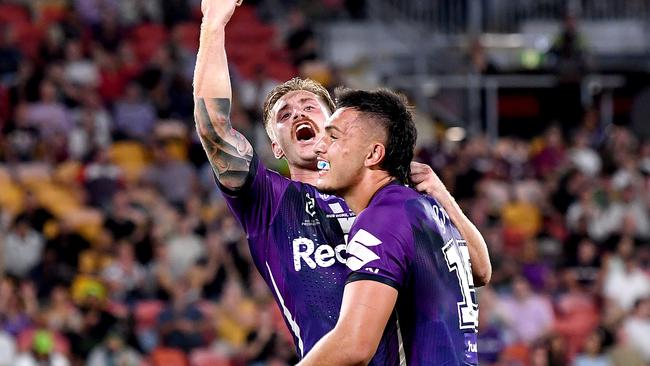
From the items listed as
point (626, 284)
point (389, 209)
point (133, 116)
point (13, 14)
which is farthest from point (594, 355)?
point (389, 209)

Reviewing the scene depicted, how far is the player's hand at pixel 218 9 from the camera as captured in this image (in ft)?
17.1

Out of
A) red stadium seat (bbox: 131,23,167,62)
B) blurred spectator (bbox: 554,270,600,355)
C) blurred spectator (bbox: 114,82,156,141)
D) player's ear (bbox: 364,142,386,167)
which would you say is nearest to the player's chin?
player's ear (bbox: 364,142,386,167)

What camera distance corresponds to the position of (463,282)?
4.77m

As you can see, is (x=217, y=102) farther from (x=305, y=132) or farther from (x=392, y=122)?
(x=392, y=122)

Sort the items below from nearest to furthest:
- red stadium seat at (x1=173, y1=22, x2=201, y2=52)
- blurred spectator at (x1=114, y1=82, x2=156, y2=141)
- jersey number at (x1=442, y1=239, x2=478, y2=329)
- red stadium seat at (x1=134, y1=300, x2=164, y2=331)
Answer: jersey number at (x1=442, y1=239, x2=478, y2=329), red stadium seat at (x1=134, y1=300, x2=164, y2=331), blurred spectator at (x1=114, y1=82, x2=156, y2=141), red stadium seat at (x1=173, y1=22, x2=201, y2=52)

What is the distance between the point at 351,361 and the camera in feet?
14.4

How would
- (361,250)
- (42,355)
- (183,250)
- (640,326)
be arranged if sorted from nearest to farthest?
1. (361,250)
2. (42,355)
3. (183,250)
4. (640,326)

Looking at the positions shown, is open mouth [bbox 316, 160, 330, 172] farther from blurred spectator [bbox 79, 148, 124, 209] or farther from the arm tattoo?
blurred spectator [bbox 79, 148, 124, 209]

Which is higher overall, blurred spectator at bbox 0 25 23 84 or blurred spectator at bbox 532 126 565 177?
blurred spectator at bbox 0 25 23 84

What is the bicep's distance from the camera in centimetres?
439

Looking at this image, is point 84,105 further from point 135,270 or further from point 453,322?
point 453,322

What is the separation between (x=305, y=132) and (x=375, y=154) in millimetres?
1065

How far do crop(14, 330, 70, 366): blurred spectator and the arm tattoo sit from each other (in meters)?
7.58

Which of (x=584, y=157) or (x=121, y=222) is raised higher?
(x=121, y=222)
